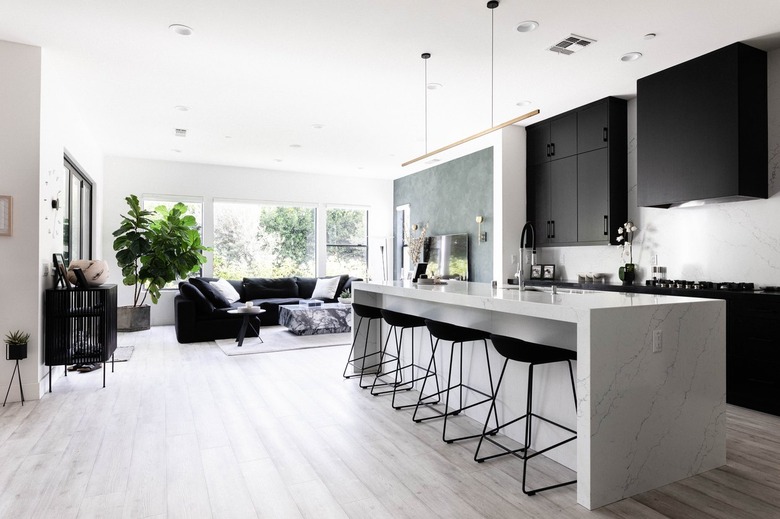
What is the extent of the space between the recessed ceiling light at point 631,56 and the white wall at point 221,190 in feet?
21.2

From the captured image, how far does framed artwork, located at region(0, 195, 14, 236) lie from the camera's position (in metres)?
3.87

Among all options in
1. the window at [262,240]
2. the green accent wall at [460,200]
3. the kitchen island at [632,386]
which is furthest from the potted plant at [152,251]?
the kitchen island at [632,386]

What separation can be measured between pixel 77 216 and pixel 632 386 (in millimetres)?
6754

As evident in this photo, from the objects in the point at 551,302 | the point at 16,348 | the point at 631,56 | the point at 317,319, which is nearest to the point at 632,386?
the point at 551,302

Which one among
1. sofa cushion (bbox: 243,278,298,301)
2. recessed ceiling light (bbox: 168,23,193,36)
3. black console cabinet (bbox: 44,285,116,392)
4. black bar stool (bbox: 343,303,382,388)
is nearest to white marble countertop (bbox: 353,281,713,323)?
black bar stool (bbox: 343,303,382,388)

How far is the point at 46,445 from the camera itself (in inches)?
118

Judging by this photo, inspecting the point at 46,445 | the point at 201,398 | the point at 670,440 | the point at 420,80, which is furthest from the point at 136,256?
the point at 670,440

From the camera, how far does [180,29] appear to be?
11.8 feet

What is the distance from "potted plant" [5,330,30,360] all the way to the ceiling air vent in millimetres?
4881

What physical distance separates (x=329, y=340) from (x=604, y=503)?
479 centimetres

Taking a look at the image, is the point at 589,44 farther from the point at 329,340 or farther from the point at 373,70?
the point at 329,340

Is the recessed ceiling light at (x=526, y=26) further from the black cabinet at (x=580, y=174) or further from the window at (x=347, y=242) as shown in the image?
the window at (x=347, y=242)

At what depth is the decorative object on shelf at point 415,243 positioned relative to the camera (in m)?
8.83

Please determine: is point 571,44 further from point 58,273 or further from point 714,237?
point 58,273
